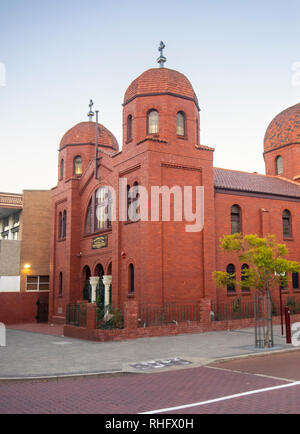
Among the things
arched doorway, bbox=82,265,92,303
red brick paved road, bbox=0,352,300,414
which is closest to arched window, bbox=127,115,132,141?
arched doorway, bbox=82,265,92,303

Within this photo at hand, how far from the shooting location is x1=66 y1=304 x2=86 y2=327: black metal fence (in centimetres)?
1928

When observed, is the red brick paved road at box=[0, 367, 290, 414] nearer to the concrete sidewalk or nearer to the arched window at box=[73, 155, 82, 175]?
the concrete sidewalk

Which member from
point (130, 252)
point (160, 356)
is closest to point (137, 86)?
point (130, 252)

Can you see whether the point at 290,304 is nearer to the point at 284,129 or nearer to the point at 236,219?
the point at 236,219

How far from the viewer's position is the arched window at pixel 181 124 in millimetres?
23828

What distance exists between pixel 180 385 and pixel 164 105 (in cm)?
1706

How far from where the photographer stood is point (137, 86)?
24.1m

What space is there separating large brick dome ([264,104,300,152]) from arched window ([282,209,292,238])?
315 inches

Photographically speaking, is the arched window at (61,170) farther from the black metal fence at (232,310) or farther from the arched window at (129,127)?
the black metal fence at (232,310)

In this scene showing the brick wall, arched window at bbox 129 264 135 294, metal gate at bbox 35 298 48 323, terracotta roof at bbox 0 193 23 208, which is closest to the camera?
arched window at bbox 129 264 135 294

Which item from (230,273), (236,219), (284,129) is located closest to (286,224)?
(236,219)

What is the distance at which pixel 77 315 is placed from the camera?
19.7m

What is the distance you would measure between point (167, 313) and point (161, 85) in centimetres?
1225

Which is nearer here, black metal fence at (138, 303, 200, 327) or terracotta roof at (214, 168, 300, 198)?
black metal fence at (138, 303, 200, 327)
